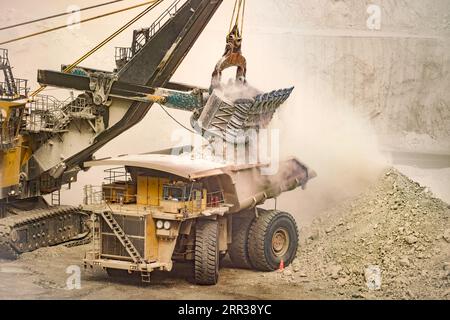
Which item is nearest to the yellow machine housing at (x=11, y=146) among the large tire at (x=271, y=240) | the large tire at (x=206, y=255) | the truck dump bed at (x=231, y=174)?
the truck dump bed at (x=231, y=174)

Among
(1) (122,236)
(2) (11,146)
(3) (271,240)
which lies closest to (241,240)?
(3) (271,240)

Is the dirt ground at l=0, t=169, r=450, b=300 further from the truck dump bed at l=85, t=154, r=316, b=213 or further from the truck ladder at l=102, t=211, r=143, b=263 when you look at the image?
the truck dump bed at l=85, t=154, r=316, b=213

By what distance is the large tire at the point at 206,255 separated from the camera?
18.2 meters

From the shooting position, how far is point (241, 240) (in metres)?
20.1

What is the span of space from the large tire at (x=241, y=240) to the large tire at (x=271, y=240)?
0.11 metres

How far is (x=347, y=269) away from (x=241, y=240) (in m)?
2.72

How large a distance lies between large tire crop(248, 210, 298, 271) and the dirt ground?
0.27 m

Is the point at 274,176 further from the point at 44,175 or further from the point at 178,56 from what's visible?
the point at 44,175

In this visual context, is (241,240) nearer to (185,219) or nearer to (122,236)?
(185,219)

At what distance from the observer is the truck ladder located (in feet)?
58.1

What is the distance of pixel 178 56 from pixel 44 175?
499 cm

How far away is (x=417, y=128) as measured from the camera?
32.1m

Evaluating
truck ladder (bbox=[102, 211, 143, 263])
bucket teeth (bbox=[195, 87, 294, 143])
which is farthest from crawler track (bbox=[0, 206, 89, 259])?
bucket teeth (bbox=[195, 87, 294, 143])

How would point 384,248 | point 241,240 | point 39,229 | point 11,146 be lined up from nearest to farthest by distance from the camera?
1. point 384,248
2. point 241,240
3. point 11,146
4. point 39,229
